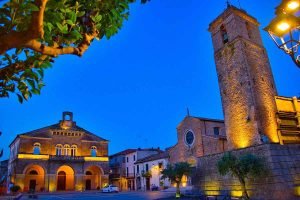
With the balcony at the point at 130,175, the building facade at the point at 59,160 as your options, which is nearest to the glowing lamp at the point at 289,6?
the building facade at the point at 59,160

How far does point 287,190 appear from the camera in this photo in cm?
1753

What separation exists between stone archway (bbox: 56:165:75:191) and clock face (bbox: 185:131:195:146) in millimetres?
20531

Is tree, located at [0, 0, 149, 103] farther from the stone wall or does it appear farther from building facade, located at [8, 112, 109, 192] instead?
building facade, located at [8, 112, 109, 192]

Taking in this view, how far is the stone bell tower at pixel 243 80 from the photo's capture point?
21.5 metres

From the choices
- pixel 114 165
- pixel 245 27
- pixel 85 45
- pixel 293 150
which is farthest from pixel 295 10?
pixel 114 165

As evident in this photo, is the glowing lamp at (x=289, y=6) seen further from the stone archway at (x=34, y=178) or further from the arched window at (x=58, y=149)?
the arched window at (x=58, y=149)

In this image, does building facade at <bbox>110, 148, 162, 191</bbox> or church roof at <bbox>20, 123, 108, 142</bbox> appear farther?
building facade at <bbox>110, 148, 162, 191</bbox>

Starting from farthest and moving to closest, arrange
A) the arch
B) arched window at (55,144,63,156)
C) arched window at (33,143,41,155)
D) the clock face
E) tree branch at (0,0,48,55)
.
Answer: arched window at (55,144,63,156) < arched window at (33,143,41,155) < the clock face < the arch < tree branch at (0,0,48,55)

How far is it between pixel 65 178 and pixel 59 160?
345cm

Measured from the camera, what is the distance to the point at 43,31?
273 cm

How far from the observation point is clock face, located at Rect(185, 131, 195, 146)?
3316 centimetres

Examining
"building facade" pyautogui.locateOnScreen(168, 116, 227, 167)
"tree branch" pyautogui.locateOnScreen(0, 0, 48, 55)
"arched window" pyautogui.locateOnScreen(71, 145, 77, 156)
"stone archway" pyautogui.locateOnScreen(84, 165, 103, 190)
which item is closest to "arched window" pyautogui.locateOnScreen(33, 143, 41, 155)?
"arched window" pyautogui.locateOnScreen(71, 145, 77, 156)

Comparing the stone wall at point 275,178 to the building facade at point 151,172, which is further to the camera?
the building facade at point 151,172

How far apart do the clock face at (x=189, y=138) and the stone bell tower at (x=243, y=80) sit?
958cm
